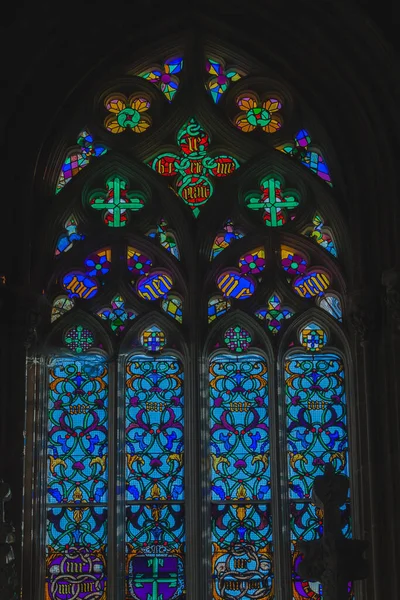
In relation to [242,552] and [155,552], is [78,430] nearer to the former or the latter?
[155,552]

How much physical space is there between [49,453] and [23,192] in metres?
2.81

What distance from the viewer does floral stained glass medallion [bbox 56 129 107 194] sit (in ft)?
59.5

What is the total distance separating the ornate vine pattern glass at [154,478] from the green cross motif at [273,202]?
199 centimetres

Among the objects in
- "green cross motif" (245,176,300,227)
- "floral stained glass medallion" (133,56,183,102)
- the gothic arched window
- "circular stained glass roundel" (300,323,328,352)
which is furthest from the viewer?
"floral stained glass medallion" (133,56,183,102)

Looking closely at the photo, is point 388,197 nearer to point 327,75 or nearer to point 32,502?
point 327,75

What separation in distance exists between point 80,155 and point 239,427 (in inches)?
144

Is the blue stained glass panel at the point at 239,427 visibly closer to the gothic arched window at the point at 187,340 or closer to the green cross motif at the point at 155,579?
the gothic arched window at the point at 187,340

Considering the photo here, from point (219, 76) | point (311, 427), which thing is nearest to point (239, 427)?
point (311, 427)

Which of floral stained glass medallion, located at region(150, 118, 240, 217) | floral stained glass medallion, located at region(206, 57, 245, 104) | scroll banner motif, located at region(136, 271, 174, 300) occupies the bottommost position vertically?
scroll banner motif, located at region(136, 271, 174, 300)

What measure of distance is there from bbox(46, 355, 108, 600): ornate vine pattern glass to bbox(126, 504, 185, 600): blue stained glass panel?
0.94 ft

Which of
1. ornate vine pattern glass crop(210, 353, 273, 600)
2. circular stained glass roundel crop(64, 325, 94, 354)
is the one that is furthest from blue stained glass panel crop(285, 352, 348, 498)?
circular stained glass roundel crop(64, 325, 94, 354)

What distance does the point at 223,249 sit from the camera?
58.5 ft

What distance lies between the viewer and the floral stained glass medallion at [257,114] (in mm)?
18406

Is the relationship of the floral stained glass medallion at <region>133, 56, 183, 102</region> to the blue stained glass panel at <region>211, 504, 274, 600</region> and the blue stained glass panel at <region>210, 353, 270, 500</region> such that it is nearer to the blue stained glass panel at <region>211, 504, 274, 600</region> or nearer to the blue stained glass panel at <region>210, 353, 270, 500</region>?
the blue stained glass panel at <region>210, 353, 270, 500</region>
